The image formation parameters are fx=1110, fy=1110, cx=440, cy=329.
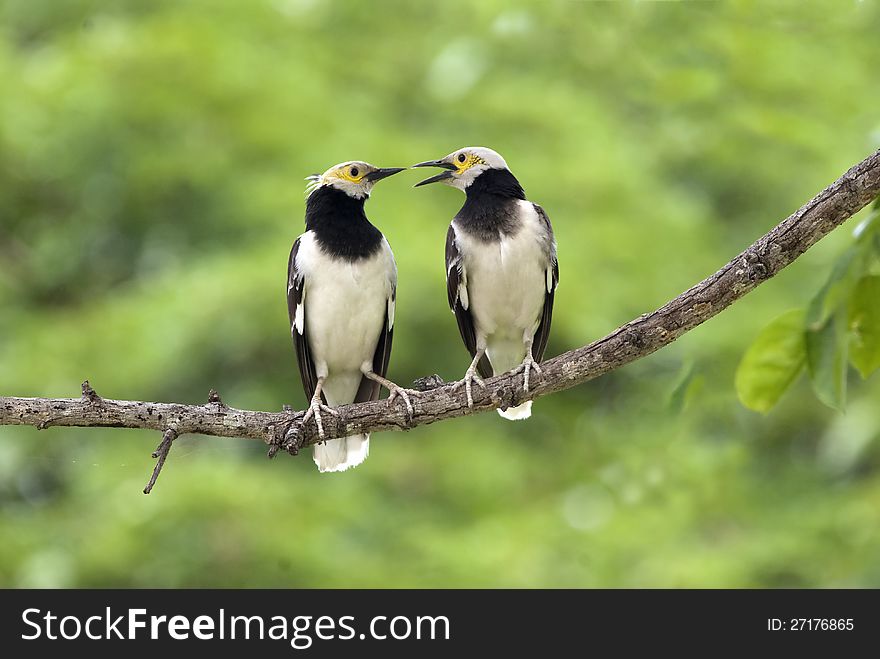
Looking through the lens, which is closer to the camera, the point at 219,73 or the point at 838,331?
the point at 838,331

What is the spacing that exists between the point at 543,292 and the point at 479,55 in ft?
15.3

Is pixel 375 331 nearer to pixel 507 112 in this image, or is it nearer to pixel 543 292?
pixel 543 292

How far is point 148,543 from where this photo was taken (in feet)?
22.9

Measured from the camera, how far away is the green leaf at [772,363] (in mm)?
2660

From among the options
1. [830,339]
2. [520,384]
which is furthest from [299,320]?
[830,339]

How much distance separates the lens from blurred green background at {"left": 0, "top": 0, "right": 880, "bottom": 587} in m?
7.16

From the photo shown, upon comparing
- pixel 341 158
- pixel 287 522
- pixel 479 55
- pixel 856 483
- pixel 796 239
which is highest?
pixel 479 55

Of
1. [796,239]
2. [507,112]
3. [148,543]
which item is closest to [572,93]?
[507,112]

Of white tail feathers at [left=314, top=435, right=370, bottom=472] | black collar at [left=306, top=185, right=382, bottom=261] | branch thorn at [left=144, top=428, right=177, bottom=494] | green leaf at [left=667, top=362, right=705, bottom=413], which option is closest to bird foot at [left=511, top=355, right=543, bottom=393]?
green leaf at [left=667, top=362, right=705, bottom=413]

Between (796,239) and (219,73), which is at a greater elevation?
(219,73)

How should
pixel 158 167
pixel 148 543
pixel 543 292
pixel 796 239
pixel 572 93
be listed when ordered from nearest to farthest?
pixel 796 239 < pixel 543 292 < pixel 148 543 < pixel 158 167 < pixel 572 93

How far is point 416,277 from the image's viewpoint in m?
7.24

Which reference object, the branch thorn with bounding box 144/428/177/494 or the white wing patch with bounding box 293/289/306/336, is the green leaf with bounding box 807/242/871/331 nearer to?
the branch thorn with bounding box 144/428/177/494
